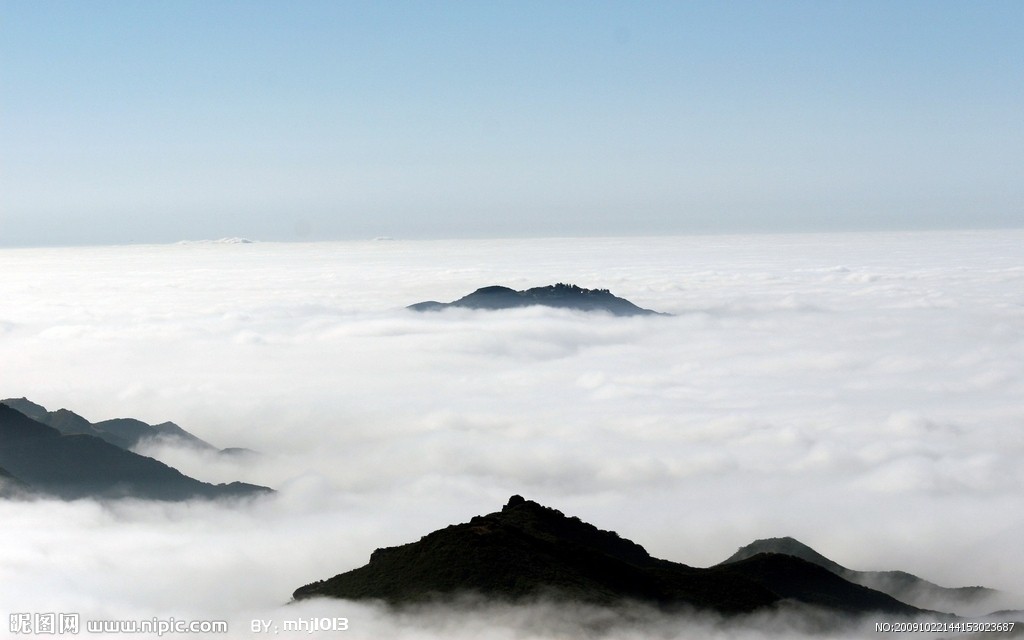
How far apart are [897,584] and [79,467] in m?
123

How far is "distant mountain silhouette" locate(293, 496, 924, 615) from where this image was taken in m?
77.0

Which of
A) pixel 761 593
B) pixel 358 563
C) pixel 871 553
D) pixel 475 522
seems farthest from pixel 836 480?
pixel 475 522

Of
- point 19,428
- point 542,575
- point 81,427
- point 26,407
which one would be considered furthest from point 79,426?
point 542,575

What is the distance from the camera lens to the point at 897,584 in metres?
112

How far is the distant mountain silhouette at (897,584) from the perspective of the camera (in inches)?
4225

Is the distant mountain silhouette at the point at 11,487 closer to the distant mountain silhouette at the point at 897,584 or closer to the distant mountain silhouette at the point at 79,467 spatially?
the distant mountain silhouette at the point at 79,467

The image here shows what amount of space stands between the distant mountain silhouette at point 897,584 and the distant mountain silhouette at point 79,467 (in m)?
94.4

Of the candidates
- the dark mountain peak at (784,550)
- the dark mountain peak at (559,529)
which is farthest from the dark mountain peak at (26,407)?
the dark mountain peak at (784,550)

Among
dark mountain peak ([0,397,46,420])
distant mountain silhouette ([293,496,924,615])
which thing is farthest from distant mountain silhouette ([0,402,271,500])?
distant mountain silhouette ([293,496,924,615])

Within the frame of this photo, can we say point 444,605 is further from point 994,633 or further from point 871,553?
point 871,553

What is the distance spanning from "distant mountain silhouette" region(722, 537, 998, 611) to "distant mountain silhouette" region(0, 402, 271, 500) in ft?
310

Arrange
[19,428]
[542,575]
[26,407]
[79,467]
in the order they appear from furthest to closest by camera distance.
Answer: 1. [26,407]
2. [19,428]
3. [79,467]
4. [542,575]

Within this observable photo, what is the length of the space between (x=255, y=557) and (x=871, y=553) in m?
89.4

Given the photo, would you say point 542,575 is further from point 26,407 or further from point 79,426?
point 26,407
